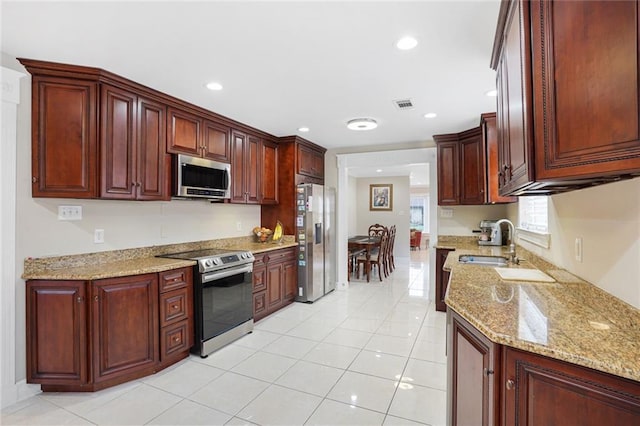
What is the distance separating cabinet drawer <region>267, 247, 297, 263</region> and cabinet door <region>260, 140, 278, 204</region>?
719mm

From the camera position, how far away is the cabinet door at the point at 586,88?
0.89 metres

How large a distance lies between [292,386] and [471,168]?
3.40 meters

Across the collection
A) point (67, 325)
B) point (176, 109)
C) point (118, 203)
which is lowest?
point (67, 325)

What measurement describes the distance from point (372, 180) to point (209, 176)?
6127mm

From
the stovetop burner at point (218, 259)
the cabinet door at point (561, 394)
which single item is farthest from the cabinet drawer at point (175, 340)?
the cabinet door at point (561, 394)

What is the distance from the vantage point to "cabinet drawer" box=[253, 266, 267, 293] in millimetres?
3754

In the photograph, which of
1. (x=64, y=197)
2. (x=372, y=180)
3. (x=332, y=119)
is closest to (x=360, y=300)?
(x=332, y=119)

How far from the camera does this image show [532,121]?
1244 millimetres

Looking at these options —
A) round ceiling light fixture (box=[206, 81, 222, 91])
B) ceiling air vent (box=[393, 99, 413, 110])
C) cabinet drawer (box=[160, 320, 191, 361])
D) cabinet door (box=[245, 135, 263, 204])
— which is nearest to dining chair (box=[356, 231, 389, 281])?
cabinet door (box=[245, 135, 263, 204])

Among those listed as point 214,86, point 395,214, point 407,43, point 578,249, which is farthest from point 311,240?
point 395,214

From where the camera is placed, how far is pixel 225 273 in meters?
3.14

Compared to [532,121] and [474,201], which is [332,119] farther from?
[532,121]

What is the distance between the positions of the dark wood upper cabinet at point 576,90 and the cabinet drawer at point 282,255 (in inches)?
123

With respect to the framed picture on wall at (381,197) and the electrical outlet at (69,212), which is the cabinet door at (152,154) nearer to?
the electrical outlet at (69,212)
